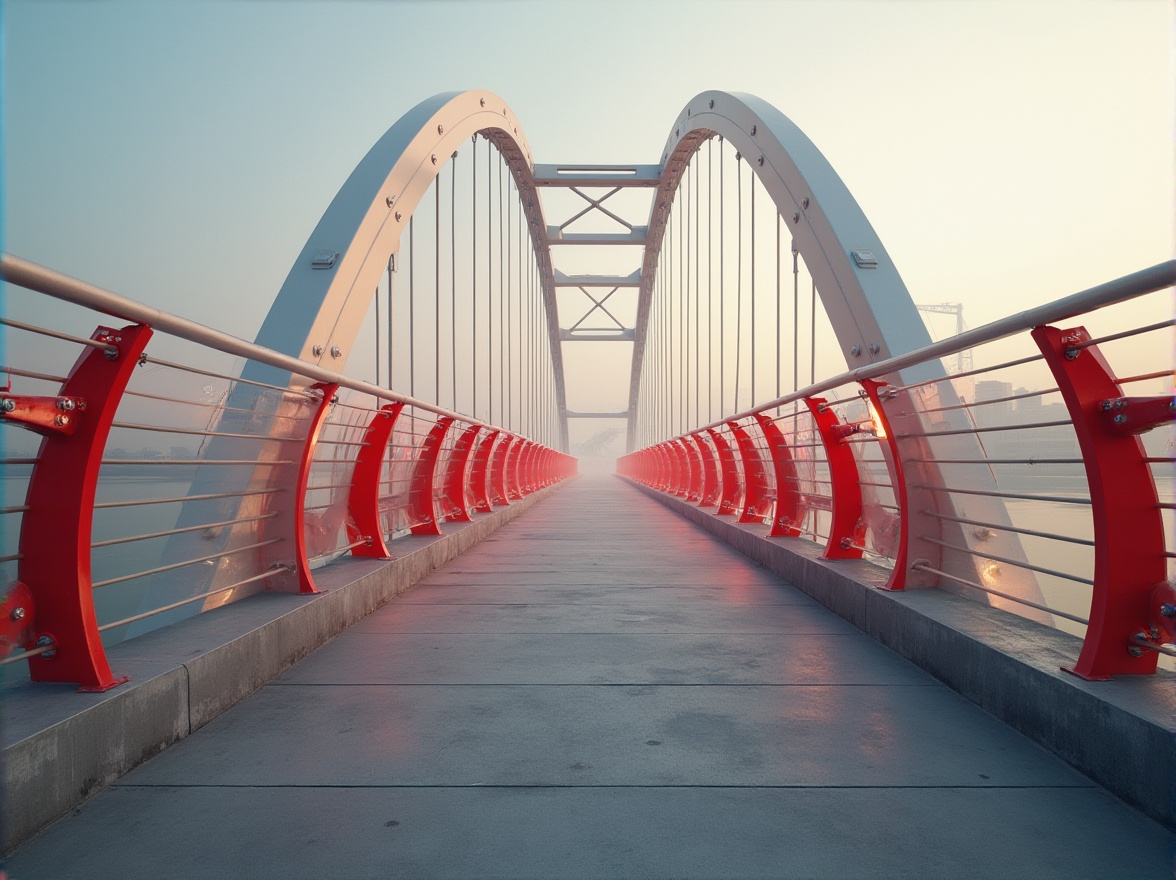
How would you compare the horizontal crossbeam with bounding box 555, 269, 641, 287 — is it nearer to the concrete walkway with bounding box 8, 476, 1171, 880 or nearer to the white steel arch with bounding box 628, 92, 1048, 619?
the white steel arch with bounding box 628, 92, 1048, 619

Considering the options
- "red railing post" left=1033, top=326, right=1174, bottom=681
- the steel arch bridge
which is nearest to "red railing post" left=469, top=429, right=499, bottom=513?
the steel arch bridge

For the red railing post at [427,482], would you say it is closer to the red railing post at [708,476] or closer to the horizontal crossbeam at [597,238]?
the red railing post at [708,476]

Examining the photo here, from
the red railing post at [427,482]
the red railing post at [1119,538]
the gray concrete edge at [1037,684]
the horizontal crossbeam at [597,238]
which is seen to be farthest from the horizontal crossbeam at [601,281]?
the red railing post at [1119,538]

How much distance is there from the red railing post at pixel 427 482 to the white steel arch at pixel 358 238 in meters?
1.05

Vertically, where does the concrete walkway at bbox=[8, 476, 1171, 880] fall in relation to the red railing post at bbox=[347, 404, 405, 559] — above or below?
below

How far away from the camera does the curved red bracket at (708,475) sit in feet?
34.5

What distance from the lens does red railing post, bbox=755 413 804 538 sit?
5781 millimetres

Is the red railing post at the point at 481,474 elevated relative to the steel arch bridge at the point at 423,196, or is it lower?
lower

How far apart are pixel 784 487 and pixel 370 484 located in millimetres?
2924

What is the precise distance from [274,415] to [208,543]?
1005 mm

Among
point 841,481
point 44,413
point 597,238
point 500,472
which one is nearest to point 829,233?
point 841,481

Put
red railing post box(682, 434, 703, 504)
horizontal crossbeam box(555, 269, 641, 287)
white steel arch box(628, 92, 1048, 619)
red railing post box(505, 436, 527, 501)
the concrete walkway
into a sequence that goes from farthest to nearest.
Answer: horizontal crossbeam box(555, 269, 641, 287)
red railing post box(505, 436, 527, 501)
red railing post box(682, 434, 703, 504)
white steel arch box(628, 92, 1048, 619)
the concrete walkway

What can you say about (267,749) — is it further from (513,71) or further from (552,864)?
(513,71)

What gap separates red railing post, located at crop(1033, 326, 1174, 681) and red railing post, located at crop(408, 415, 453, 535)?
472 cm
